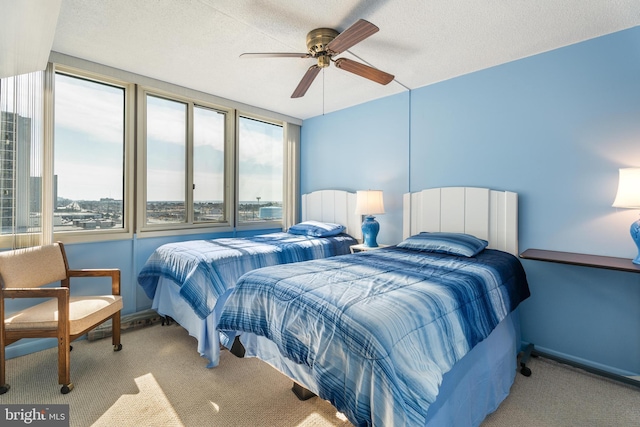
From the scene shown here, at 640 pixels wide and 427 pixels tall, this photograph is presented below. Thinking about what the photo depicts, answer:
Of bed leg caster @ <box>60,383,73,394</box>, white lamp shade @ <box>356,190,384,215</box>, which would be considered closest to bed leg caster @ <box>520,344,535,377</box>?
white lamp shade @ <box>356,190,384,215</box>

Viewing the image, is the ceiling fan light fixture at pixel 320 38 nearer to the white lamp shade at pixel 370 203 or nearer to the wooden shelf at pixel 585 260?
the white lamp shade at pixel 370 203

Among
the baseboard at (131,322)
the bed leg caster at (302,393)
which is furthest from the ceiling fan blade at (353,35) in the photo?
the baseboard at (131,322)

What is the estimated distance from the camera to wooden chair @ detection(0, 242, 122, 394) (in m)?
2.07

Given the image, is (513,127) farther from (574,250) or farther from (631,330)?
(631,330)

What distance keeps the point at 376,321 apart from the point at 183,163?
3.40 meters

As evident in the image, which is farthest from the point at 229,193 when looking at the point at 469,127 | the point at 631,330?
the point at 631,330

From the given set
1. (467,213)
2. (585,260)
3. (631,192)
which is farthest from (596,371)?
(467,213)

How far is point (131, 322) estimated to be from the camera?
3145 millimetres

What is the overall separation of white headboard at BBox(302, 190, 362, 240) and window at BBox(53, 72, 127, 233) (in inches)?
97.7

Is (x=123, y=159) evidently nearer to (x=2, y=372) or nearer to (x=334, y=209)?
(x=2, y=372)

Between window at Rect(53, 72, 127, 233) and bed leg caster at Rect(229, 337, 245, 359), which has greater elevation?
window at Rect(53, 72, 127, 233)

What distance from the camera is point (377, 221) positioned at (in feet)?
12.9

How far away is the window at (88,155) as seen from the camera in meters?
2.96

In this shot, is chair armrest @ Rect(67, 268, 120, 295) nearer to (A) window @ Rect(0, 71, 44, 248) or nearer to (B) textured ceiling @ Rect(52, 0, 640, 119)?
(A) window @ Rect(0, 71, 44, 248)
